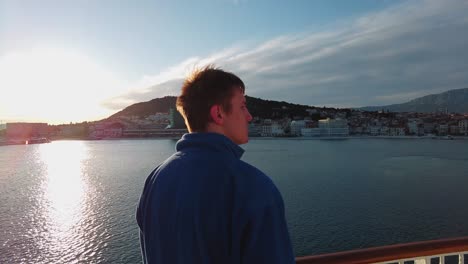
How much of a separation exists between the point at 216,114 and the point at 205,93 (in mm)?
46

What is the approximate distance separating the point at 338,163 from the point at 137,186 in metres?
17.1

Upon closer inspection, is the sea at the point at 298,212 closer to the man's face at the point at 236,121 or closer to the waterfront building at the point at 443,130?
the man's face at the point at 236,121

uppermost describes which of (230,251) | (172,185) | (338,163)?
(172,185)

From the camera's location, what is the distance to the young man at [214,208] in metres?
0.55

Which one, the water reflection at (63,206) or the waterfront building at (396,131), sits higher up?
the water reflection at (63,206)

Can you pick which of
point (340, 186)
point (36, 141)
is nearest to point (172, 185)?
point (340, 186)

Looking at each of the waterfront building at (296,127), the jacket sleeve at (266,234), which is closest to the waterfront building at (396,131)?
the waterfront building at (296,127)

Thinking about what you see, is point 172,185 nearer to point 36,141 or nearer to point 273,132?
point 273,132

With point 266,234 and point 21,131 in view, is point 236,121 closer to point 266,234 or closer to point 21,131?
point 266,234

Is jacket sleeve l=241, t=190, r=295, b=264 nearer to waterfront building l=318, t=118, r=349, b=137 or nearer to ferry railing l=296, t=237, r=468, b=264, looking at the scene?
ferry railing l=296, t=237, r=468, b=264

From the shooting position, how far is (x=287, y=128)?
83.9m

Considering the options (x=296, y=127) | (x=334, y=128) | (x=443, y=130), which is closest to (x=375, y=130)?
(x=334, y=128)

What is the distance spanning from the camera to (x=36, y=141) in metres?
81.6

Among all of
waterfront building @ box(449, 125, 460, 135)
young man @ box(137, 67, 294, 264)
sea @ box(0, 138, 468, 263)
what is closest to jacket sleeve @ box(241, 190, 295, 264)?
young man @ box(137, 67, 294, 264)
